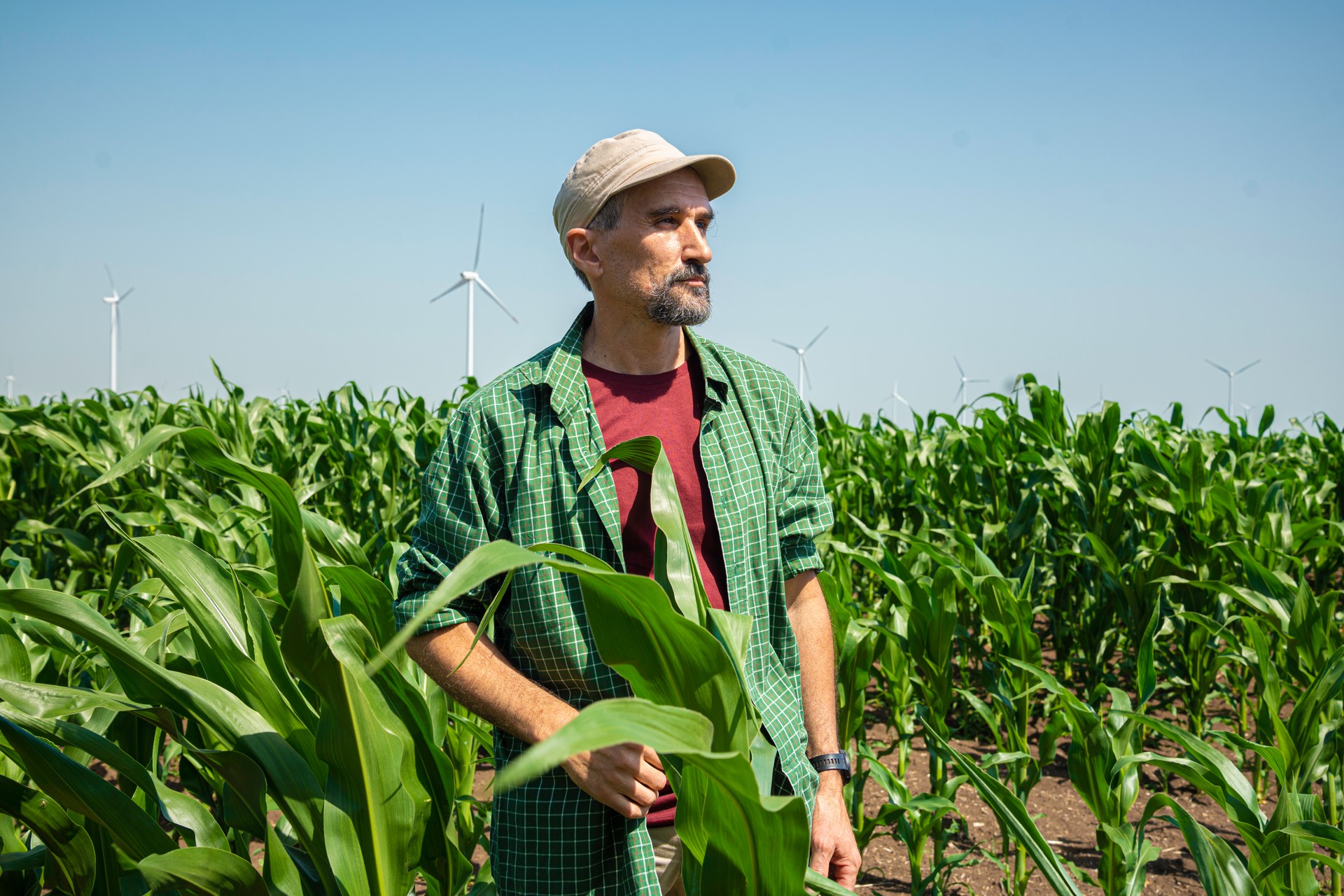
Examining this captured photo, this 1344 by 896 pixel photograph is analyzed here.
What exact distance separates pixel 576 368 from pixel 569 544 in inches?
15.0

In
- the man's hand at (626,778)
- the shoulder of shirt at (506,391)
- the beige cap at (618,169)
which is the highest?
the beige cap at (618,169)

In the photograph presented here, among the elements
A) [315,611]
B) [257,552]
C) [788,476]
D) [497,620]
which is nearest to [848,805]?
[788,476]

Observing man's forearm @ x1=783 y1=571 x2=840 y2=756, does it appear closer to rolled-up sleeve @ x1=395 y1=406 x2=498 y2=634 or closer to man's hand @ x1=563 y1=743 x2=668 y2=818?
man's hand @ x1=563 y1=743 x2=668 y2=818

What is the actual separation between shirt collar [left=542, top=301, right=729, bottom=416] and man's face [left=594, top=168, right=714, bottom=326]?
12cm

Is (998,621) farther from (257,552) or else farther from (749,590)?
(257,552)

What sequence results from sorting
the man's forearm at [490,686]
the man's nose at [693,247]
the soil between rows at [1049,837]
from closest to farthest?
the man's forearm at [490,686] → the man's nose at [693,247] → the soil between rows at [1049,837]

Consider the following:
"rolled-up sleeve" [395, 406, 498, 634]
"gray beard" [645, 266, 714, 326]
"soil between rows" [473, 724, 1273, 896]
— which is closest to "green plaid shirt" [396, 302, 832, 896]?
"rolled-up sleeve" [395, 406, 498, 634]

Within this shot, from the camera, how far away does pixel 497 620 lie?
1883mm

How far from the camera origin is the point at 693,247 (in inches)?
80.4

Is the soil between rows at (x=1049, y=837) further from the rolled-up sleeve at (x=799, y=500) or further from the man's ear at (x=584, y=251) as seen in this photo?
the man's ear at (x=584, y=251)

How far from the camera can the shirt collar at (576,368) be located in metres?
1.92

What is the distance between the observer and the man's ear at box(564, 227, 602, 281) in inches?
81.8

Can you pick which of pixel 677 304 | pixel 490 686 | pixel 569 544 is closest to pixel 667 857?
pixel 490 686

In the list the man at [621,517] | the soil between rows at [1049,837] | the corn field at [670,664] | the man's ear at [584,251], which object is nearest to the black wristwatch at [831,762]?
the man at [621,517]
